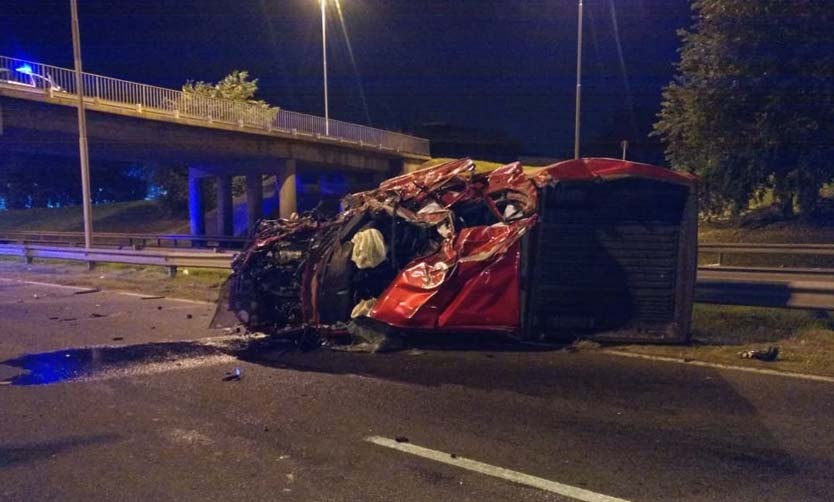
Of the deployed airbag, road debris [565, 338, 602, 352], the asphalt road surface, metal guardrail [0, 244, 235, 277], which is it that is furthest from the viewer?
metal guardrail [0, 244, 235, 277]

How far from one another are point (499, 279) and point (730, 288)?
3.02 metres

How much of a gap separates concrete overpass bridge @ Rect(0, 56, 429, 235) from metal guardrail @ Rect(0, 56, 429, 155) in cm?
4

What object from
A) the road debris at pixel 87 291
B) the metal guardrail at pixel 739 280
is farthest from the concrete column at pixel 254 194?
the road debris at pixel 87 291

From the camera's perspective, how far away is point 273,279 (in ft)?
29.9

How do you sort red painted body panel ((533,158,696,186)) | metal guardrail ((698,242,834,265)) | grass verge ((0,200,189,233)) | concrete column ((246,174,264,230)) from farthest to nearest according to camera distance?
grass verge ((0,200,189,233))
concrete column ((246,174,264,230))
metal guardrail ((698,242,834,265))
red painted body panel ((533,158,696,186))

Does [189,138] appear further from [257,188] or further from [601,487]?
[601,487]

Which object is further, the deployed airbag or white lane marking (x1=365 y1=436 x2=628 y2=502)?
the deployed airbag

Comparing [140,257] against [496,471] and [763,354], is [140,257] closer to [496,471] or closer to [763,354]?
[763,354]

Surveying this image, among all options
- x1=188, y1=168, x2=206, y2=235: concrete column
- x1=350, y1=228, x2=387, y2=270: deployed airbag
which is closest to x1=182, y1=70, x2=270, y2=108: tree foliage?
x1=188, y1=168, x2=206, y2=235: concrete column

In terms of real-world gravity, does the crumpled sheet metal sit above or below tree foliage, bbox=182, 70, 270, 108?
below

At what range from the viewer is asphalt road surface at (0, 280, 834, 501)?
4.38 meters

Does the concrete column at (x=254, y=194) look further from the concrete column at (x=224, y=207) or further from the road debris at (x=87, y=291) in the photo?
the road debris at (x=87, y=291)

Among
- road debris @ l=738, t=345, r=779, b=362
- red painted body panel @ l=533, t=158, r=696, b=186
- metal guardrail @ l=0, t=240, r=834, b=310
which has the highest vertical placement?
red painted body panel @ l=533, t=158, r=696, b=186

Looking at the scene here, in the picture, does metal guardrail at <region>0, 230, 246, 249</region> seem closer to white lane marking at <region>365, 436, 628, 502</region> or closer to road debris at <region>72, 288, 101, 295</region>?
road debris at <region>72, 288, 101, 295</region>
